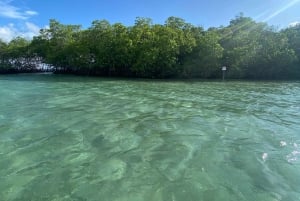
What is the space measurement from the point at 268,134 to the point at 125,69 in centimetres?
2884

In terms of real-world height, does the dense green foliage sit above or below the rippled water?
above

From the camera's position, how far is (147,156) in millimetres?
5613

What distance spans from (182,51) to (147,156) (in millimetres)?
28170

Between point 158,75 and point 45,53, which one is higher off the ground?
point 45,53

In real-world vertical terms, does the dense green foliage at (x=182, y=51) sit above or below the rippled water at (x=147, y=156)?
above

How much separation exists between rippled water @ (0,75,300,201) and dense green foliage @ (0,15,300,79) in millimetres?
22608

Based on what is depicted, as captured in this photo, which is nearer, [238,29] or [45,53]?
[238,29]

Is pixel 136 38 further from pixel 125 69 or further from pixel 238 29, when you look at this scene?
pixel 238 29

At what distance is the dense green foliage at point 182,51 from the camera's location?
31562 millimetres

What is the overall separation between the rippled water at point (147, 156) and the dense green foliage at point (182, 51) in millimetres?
22608

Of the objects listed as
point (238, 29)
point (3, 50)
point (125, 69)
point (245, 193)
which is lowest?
point (245, 193)

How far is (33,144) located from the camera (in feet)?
20.4

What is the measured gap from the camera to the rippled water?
4203 millimetres

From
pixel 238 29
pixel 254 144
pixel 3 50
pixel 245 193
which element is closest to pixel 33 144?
pixel 245 193
